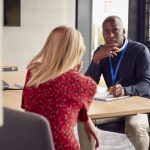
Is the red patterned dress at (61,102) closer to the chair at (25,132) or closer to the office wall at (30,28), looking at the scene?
the chair at (25,132)

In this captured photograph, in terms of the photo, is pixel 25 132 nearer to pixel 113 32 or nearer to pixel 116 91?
pixel 116 91

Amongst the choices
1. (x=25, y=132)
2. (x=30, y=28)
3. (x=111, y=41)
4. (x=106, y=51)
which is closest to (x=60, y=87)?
(x=25, y=132)

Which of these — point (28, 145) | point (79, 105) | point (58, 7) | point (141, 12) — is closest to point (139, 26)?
point (141, 12)

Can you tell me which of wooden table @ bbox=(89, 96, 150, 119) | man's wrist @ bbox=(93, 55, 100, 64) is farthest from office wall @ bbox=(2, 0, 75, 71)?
wooden table @ bbox=(89, 96, 150, 119)

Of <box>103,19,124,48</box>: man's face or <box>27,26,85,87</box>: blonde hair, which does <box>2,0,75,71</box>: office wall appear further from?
<box>27,26,85,87</box>: blonde hair

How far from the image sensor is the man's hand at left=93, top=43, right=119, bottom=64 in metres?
2.84

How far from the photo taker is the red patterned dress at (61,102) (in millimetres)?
1722

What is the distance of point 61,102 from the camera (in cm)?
173

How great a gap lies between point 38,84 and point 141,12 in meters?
4.56

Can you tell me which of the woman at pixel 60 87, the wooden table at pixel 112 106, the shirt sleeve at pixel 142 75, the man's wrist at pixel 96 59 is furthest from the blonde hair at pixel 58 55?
the man's wrist at pixel 96 59

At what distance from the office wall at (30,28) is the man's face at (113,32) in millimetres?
3266

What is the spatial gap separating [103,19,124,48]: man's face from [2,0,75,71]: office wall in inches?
129

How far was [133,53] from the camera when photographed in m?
2.90

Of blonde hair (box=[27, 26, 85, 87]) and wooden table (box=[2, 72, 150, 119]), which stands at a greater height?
blonde hair (box=[27, 26, 85, 87])
